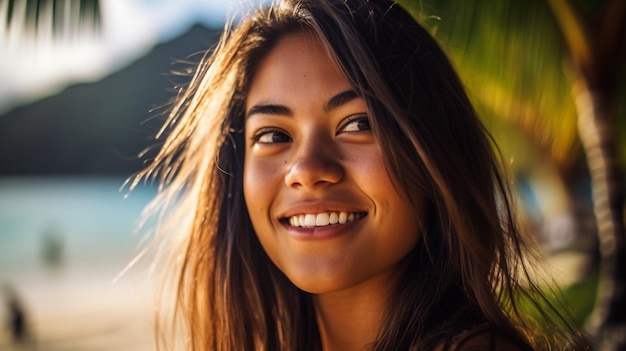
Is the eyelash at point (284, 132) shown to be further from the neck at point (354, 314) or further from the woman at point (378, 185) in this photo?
the neck at point (354, 314)

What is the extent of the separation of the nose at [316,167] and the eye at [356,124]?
0.21 ft

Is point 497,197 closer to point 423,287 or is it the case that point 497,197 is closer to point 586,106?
point 423,287

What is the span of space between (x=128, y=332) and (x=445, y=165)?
14.3 meters

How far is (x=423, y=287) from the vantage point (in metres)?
1.93

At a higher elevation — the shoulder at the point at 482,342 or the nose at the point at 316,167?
the nose at the point at 316,167

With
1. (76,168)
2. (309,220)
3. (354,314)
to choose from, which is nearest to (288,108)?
(309,220)

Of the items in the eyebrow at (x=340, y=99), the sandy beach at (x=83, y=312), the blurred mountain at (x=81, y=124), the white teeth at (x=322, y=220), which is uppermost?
the blurred mountain at (x=81, y=124)

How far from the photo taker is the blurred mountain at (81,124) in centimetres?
6856

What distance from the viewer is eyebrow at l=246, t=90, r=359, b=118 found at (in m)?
1.86

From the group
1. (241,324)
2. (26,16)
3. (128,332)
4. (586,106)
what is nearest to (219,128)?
(241,324)

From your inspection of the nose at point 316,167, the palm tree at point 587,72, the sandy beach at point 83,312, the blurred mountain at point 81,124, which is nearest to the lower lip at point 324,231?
the nose at point 316,167

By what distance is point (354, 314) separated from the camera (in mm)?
2078

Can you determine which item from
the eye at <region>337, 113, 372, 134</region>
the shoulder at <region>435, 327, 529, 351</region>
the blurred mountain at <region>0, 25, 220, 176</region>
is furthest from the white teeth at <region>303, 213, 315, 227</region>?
the blurred mountain at <region>0, 25, 220, 176</region>

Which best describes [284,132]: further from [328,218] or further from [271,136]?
[328,218]
